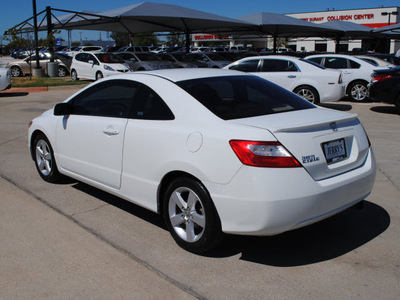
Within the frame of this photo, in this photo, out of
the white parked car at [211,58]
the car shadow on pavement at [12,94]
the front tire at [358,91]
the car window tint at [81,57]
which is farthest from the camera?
the white parked car at [211,58]

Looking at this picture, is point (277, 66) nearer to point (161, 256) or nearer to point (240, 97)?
point (240, 97)

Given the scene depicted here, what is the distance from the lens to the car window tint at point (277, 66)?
41.9ft

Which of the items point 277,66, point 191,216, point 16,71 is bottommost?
point 191,216

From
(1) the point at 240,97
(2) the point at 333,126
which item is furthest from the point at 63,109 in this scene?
(2) the point at 333,126

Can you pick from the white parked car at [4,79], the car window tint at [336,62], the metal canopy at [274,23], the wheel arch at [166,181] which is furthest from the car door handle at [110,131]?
the metal canopy at [274,23]

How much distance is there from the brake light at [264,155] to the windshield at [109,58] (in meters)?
18.9

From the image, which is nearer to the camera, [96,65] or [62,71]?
[96,65]

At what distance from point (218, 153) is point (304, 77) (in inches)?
386

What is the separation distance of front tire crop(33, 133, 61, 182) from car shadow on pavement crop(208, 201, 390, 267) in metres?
2.58

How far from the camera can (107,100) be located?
4855 mm

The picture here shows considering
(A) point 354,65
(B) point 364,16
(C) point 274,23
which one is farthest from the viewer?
(B) point 364,16

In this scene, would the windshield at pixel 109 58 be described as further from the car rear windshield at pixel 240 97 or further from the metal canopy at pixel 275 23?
the car rear windshield at pixel 240 97

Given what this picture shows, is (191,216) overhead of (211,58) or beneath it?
beneath

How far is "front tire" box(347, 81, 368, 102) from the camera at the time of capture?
14.2m
